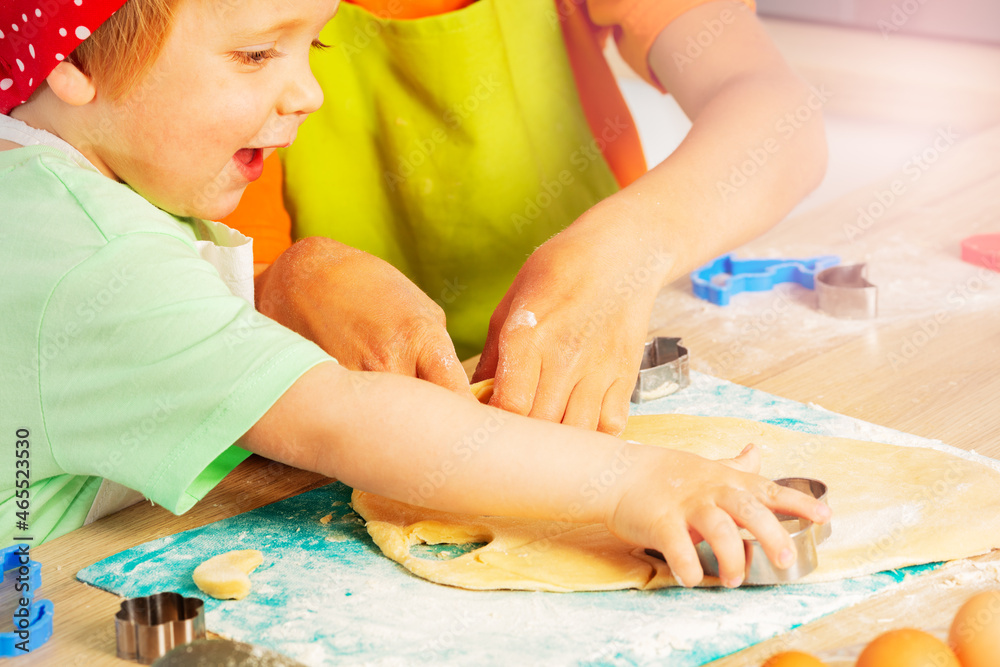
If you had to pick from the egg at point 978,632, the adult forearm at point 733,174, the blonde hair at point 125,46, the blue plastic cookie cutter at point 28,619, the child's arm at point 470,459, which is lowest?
the blue plastic cookie cutter at point 28,619

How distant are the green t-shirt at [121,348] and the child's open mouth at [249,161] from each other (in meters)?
0.15

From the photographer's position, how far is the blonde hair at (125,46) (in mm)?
766

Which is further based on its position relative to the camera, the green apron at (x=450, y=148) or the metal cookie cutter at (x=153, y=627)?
the green apron at (x=450, y=148)

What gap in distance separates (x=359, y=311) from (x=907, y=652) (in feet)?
1.90

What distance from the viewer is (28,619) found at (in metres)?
0.68

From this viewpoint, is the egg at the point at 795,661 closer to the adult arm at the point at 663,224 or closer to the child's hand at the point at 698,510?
the child's hand at the point at 698,510

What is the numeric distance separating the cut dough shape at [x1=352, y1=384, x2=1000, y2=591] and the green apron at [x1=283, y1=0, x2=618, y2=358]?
55 cm

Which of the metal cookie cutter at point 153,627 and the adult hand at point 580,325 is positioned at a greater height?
the adult hand at point 580,325

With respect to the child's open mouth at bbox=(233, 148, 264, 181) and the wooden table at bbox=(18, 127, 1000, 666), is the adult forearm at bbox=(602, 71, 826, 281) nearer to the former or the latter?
the wooden table at bbox=(18, 127, 1000, 666)

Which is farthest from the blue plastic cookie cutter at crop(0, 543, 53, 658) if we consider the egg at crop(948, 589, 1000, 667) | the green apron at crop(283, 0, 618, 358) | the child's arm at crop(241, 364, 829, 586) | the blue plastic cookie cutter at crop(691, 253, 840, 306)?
the blue plastic cookie cutter at crop(691, 253, 840, 306)

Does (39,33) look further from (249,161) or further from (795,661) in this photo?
(795,661)

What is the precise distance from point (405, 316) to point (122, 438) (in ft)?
0.96

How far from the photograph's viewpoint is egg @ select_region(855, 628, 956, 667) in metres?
0.54

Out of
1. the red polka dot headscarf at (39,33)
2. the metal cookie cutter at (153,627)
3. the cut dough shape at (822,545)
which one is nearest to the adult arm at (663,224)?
the cut dough shape at (822,545)
